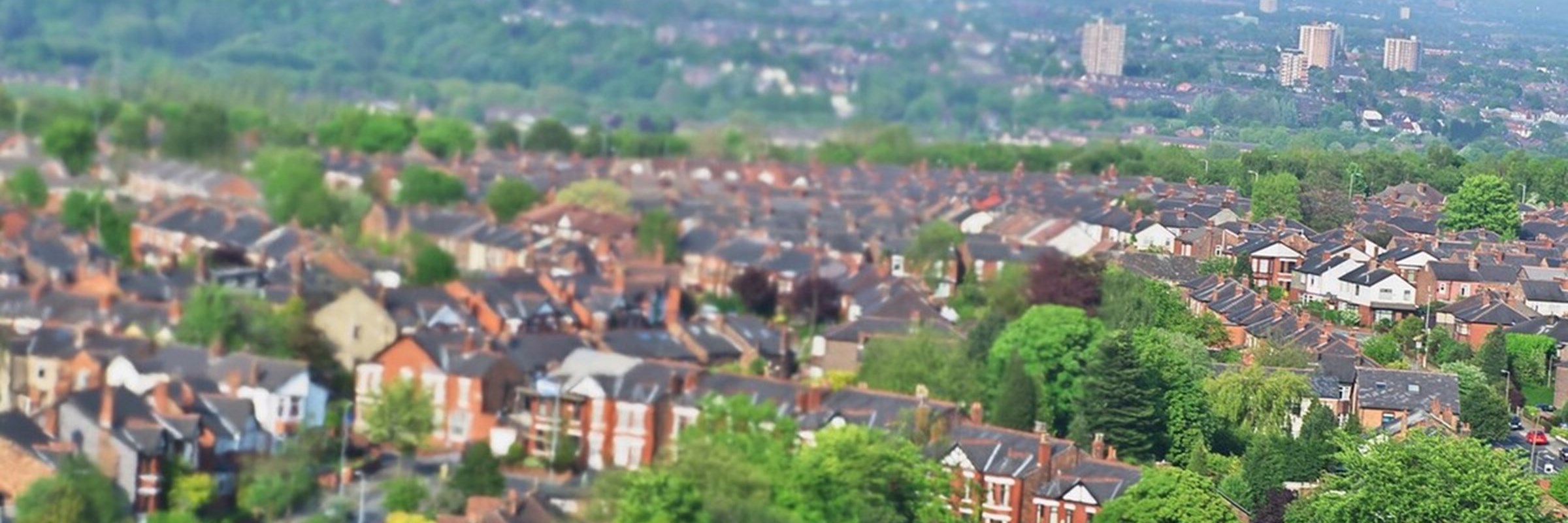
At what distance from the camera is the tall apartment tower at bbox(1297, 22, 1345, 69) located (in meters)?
12.2

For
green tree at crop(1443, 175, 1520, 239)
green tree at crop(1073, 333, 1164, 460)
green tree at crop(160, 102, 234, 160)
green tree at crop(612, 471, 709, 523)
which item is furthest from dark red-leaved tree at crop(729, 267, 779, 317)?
green tree at crop(612, 471, 709, 523)

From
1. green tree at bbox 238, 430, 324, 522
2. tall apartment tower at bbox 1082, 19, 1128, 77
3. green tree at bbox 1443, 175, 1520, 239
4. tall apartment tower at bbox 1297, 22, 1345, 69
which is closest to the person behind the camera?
green tree at bbox 238, 430, 324, 522

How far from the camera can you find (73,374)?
10641 millimetres

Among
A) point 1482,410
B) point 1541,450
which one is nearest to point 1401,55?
point 1482,410

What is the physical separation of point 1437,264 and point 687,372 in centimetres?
360

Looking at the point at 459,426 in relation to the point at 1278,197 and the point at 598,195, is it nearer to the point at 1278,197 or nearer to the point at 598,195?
the point at 598,195

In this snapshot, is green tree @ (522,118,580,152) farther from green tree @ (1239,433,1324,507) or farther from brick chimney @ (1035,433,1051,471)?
green tree @ (1239,433,1324,507)

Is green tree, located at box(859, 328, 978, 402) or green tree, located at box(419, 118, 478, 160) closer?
green tree, located at box(419, 118, 478, 160)

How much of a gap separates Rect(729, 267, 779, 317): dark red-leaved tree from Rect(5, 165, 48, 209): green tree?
311cm

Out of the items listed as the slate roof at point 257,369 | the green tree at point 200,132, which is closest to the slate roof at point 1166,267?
the slate roof at point 257,369

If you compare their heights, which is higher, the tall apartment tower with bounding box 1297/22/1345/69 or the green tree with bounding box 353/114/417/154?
the tall apartment tower with bounding box 1297/22/1345/69

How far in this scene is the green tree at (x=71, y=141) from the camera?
10.6 m

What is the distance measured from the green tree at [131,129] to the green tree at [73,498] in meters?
1.47

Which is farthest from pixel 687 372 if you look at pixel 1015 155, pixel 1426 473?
pixel 1426 473
